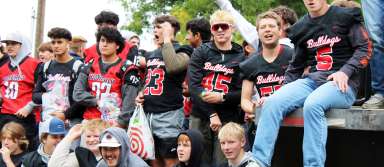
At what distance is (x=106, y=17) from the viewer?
27.8ft

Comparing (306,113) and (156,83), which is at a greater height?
(306,113)

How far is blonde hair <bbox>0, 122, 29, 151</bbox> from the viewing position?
27.6 ft

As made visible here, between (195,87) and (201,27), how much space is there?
1.03m

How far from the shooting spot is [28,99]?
352 inches

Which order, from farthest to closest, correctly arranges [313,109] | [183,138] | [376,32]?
[183,138], [376,32], [313,109]

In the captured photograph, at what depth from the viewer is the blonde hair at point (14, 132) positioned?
841 centimetres

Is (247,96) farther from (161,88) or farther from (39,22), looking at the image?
(39,22)

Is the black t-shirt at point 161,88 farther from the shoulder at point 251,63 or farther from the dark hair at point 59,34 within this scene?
the dark hair at point 59,34

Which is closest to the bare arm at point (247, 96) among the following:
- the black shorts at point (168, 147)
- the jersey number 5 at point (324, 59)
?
the jersey number 5 at point (324, 59)

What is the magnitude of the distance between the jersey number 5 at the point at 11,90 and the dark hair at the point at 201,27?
277 cm

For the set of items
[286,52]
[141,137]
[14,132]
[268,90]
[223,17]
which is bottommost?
[14,132]

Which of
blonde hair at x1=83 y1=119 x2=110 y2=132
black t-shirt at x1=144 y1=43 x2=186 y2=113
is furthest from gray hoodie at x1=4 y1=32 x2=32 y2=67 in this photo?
black t-shirt at x1=144 y1=43 x2=186 y2=113

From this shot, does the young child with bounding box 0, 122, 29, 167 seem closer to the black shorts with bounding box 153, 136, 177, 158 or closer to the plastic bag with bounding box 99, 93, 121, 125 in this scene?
the plastic bag with bounding box 99, 93, 121, 125

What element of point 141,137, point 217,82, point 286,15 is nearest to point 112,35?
point 141,137
